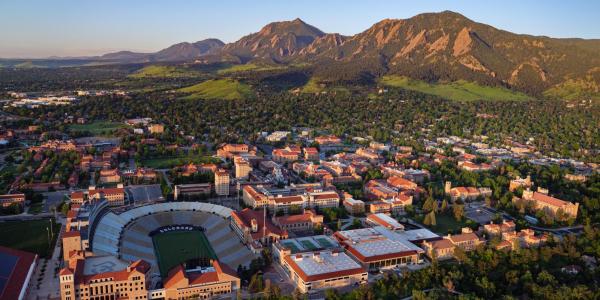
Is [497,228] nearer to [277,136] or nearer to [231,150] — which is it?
[231,150]

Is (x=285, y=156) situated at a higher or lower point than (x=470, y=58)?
lower

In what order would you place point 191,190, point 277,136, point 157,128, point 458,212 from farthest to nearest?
point 157,128 < point 277,136 < point 191,190 < point 458,212

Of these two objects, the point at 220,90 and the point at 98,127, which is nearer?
the point at 98,127

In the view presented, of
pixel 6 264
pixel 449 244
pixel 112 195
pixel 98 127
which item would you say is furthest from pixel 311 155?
pixel 6 264

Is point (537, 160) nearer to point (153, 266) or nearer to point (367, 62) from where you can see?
point (153, 266)

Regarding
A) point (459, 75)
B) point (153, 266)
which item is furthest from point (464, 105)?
point (153, 266)

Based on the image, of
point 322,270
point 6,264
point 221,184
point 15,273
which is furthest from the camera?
point 221,184

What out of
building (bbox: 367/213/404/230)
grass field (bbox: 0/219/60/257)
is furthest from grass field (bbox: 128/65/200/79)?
building (bbox: 367/213/404/230)

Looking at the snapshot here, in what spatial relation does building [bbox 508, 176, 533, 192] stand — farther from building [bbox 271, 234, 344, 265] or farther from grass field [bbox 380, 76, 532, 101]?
grass field [bbox 380, 76, 532, 101]
